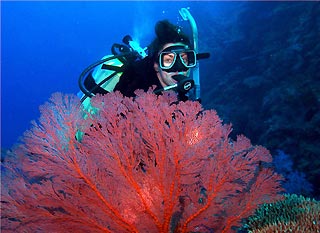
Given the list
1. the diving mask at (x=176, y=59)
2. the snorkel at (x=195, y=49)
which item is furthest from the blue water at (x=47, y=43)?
the diving mask at (x=176, y=59)

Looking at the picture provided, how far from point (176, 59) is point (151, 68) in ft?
1.36

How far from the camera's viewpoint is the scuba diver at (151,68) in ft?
13.1

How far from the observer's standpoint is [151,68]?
13.5ft

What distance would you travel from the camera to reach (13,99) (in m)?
110

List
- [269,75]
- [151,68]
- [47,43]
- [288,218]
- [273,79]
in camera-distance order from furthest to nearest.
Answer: [47,43] → [269,75] → [273,79] → [151,68] → [288,218]

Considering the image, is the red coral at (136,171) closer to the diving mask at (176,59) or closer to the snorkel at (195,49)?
the diving mask at (176,59)

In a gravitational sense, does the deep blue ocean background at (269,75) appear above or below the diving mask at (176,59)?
above

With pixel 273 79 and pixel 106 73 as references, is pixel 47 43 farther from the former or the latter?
pixel 106 73

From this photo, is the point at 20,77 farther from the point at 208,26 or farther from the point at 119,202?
the point at 119,202

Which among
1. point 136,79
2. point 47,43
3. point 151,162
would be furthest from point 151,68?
point 47,43

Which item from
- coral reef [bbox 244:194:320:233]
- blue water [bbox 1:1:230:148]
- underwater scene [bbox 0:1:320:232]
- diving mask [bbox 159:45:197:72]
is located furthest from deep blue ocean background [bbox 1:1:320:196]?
blue water [bbox 1:1:230:148]

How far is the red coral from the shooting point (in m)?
2.28

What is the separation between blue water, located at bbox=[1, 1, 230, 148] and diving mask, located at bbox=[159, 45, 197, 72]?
3995 inches

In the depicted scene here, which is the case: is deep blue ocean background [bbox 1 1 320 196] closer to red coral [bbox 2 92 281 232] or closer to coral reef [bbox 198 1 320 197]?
coral reef [bbox 198 1 320 197]
